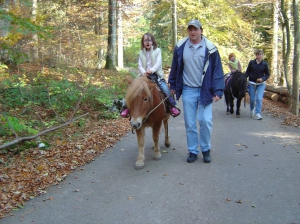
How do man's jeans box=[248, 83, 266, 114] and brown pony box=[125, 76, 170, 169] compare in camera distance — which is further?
man's jeans box=[248, 83, 266, 114]

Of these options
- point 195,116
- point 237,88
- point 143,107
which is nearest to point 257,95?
point 237,88

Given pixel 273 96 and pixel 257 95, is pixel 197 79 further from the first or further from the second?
pixel 273 96

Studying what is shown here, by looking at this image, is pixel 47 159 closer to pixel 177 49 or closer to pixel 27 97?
pixel 177 49

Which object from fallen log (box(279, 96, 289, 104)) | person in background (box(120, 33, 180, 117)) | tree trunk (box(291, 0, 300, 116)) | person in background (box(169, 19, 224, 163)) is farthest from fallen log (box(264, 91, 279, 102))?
person in background (box(169, 19, 224, 163))

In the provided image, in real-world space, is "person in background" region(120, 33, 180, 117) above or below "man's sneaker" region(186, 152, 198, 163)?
above

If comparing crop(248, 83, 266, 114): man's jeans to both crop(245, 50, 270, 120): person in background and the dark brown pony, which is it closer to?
crop(245, 50, 270, 120): person in background

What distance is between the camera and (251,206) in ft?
13.3

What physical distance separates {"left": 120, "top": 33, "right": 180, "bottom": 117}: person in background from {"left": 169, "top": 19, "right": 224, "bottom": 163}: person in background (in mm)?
360

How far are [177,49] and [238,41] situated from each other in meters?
23.5

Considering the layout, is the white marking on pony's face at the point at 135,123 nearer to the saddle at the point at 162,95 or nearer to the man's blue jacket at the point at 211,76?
the saddle at the point at 162,95

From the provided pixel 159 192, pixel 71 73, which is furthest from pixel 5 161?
pixel 71 73

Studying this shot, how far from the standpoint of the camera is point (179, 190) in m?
4.64

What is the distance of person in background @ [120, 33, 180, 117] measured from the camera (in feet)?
20.7

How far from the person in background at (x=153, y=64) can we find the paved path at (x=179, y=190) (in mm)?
1211
